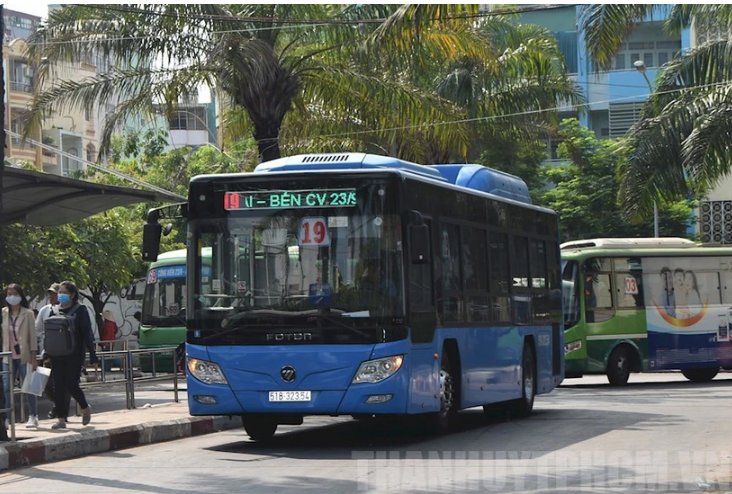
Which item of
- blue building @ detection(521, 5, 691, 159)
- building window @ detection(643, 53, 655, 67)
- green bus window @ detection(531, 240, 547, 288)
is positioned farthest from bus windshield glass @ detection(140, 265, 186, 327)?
building window @ detection(643, 53, 655, 67)

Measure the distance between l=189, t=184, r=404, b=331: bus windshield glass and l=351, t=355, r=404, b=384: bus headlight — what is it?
1.24ft

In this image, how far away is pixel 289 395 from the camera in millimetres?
13234

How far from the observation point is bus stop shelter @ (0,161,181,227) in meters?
16.7

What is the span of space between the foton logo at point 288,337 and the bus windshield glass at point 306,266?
0.33ft

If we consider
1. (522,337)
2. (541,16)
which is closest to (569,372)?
(522,337)

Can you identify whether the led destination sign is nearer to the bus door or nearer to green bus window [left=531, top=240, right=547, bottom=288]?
the bus door

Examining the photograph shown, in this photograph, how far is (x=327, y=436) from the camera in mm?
15289

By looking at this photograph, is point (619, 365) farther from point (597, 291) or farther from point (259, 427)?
point (259, 427)

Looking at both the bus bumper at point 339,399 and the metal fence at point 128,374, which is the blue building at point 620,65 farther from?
the bus bumper at point 339,399

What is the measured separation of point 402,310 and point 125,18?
11.0 m

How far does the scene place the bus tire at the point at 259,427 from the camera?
1445cm

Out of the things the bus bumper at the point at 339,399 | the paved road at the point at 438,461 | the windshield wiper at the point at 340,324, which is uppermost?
the windshield wiper at the point at 340,324

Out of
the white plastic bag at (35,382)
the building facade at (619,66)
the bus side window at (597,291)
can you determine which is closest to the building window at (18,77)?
the building facade at (619,66)

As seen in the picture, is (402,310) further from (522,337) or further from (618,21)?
(618,21)
